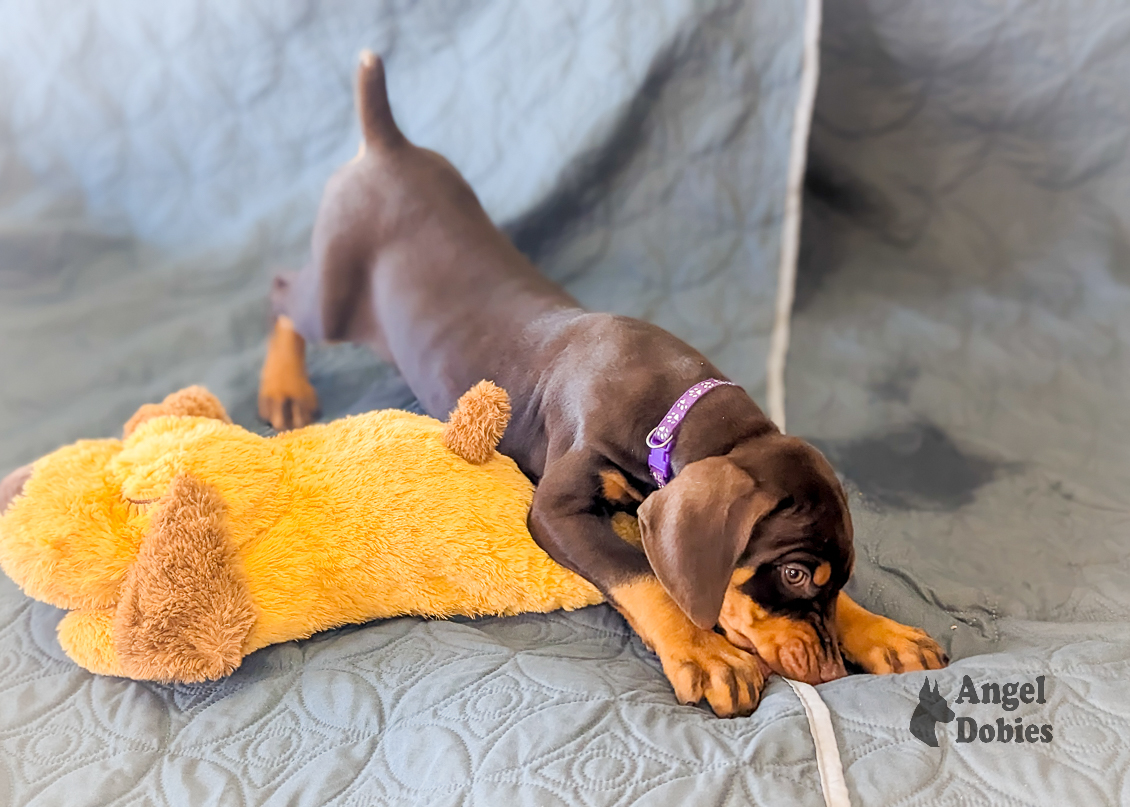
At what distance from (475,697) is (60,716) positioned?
0.63m

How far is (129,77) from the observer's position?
2.71 metres

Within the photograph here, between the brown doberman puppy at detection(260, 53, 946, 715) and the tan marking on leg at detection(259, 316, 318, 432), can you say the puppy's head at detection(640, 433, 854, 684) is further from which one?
the tan marking on leg at detection(259, 316, 318, 432)

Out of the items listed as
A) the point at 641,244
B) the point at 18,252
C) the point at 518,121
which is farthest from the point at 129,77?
the point at 641,244

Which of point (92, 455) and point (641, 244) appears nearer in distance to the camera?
point (92, 455)

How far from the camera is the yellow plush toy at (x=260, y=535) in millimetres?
1340

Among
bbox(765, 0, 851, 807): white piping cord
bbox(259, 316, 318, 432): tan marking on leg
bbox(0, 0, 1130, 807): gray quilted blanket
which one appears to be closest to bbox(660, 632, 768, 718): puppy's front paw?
bbox(0, 0, 1130, 807): gray quilted blanket

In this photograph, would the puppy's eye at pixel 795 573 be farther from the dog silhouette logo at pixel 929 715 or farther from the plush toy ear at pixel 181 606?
the plush toy ear at pixel 181 606

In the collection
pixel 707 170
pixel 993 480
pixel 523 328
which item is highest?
pixel 707 170

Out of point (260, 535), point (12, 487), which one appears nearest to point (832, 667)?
point (260, 535)

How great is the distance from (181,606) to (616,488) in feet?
2.41

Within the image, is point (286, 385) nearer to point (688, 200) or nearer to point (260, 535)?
point (260, 535)

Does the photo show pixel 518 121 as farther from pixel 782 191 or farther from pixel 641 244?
pixel 782 191

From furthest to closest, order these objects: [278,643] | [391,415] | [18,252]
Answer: [18,252], [391,415], [278,643]

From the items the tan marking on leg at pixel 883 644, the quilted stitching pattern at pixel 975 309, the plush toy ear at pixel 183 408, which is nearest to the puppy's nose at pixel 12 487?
the plush toy ear at pixel 183 408
